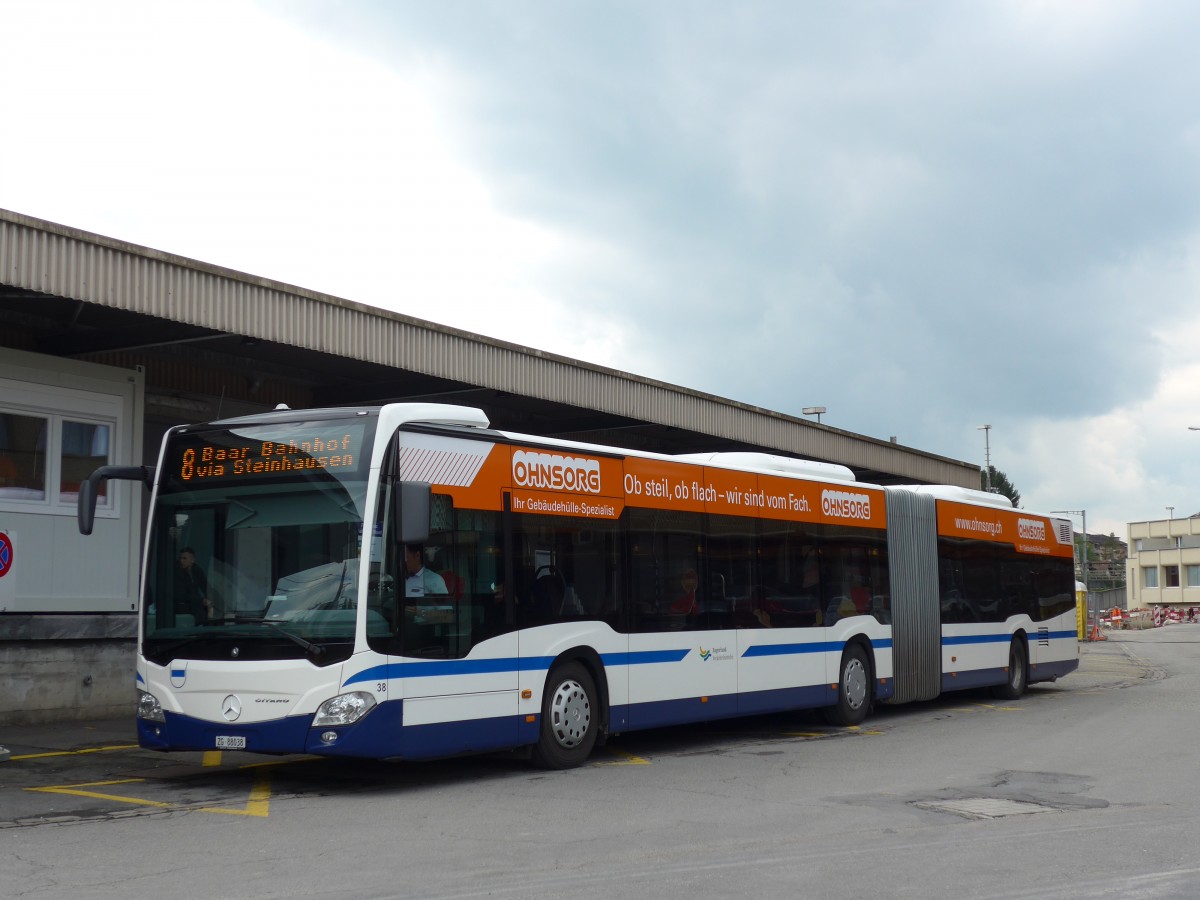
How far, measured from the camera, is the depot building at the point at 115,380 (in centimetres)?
1381

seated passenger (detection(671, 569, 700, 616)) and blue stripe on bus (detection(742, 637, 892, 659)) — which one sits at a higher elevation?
seated passenger (detection(671, 569, 700, 616))

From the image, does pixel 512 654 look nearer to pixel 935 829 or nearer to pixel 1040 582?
pixel 935 829

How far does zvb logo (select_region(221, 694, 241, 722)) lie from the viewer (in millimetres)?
9820

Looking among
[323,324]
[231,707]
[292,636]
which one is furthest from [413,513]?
[323,324]

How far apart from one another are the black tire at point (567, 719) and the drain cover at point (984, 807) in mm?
3188

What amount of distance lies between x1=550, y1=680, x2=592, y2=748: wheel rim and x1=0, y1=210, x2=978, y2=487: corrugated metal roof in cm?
597

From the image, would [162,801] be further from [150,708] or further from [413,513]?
[413,513]

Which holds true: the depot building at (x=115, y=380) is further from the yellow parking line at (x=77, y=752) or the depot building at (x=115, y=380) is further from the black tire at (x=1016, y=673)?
the black tire at (x=1016, y=673)

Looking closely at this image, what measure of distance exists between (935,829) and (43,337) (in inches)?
470

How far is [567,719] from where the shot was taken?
11625 mm

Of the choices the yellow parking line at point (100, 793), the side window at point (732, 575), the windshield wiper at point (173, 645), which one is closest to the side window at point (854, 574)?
the side window at point (732, 575)

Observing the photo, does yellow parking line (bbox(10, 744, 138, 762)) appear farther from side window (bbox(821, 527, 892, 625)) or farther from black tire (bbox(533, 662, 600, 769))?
side window (bbox(821, 527, 892, 625))

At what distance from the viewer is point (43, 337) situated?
51.9 ft

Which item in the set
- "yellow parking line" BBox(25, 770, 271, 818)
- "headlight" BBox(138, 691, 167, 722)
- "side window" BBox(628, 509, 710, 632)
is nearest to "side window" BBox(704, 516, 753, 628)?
"side window" BBox(628, 509, 710, 632)
